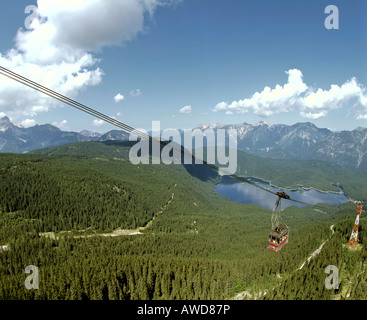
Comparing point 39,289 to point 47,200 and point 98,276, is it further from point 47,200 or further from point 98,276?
point 47,200

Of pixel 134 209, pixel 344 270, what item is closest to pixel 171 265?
pixel 344 270

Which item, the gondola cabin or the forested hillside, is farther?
the forested hillside

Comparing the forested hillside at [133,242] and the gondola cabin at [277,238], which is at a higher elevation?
the gondola cabin at [277,238]

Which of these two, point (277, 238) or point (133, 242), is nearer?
point (277, 238)

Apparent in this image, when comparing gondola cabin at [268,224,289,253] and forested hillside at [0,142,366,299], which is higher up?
gondola cabin at [268,224,289,253]

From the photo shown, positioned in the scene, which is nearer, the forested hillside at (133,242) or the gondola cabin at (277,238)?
the gondola cabin at (277,238)

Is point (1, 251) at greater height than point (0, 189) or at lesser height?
lesser

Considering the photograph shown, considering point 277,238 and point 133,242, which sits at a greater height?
point 277,238
